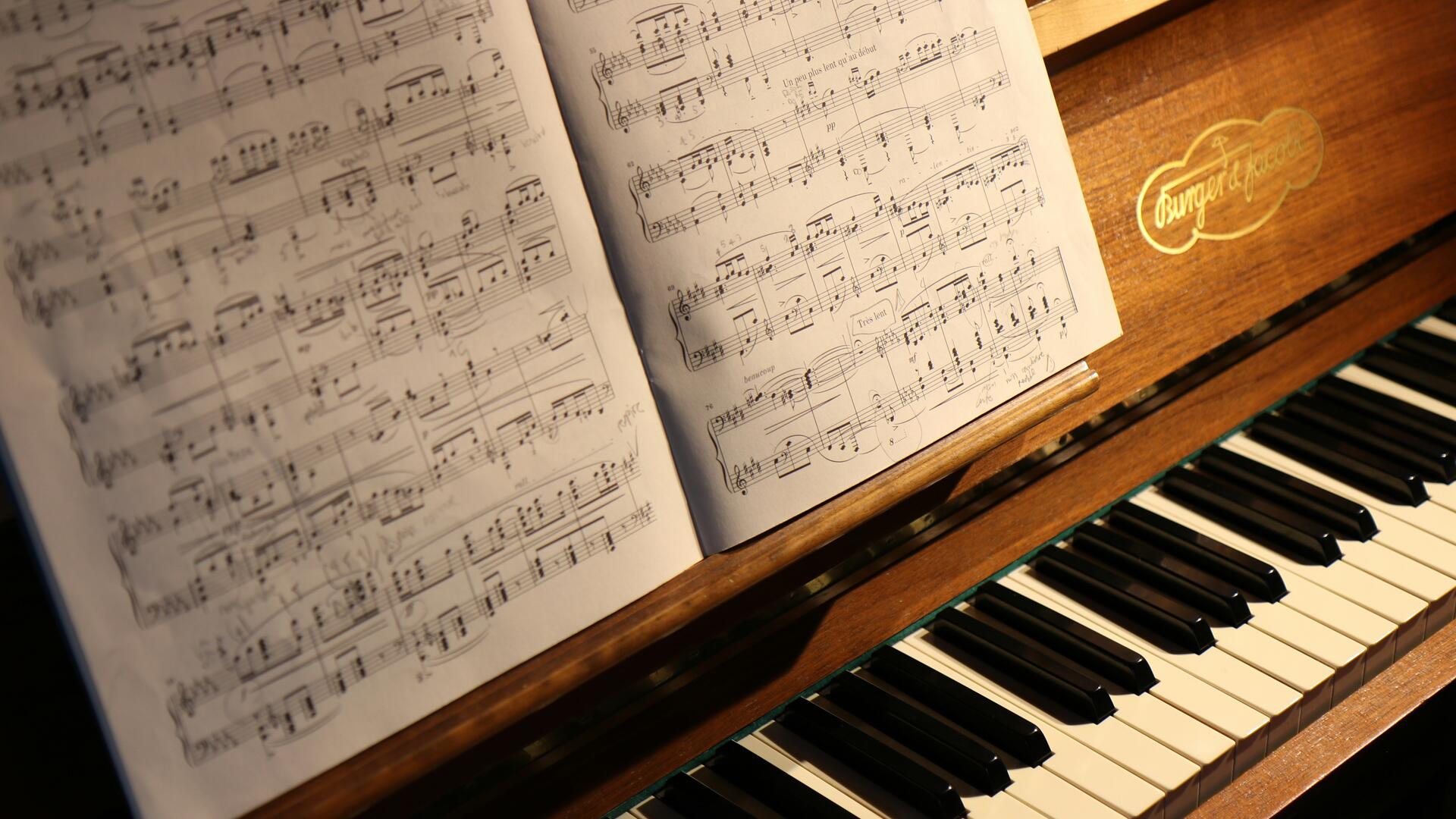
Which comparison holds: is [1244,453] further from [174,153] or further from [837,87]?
[174,153]

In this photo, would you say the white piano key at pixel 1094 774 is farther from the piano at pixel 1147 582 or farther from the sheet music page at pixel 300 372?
the sheet music page at pixel 300 372

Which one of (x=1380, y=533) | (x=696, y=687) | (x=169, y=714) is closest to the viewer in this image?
(x=169, y=714)

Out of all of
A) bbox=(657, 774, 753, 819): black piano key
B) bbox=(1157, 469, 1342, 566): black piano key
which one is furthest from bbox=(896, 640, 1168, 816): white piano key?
bbox=(1157, 469, 1342, 566): black piano key

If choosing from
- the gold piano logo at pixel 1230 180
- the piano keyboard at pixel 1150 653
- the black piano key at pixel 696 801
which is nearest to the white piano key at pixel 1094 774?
the piano keyboard at pixel 1150 653

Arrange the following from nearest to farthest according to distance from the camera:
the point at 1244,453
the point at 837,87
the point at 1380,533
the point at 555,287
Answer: the point at 555,287 < the point at 837,87 < the point at 1380,533 < the point at 1244,453

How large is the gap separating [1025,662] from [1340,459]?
2.15ft

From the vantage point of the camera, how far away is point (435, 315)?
1.00 meters

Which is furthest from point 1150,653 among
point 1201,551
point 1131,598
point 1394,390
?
point 1394,390

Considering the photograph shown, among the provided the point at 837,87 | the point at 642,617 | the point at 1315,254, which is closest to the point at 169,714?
the point at 642,617

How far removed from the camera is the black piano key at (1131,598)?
1.43 meters

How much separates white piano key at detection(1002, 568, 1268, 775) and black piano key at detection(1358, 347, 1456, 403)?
0.78m

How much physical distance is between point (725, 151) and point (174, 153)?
495mm

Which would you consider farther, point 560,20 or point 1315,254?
point 1315,254

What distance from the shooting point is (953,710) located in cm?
137
